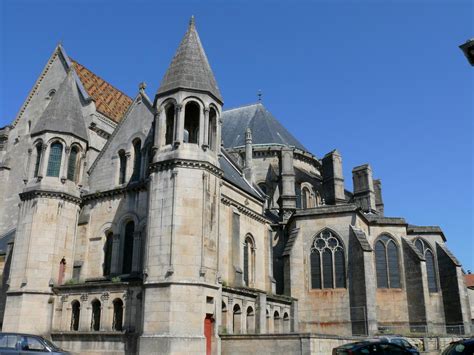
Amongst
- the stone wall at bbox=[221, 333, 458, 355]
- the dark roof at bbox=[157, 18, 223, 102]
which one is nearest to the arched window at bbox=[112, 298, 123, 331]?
the stone wall at bbox=[221, 333, 458, 355]

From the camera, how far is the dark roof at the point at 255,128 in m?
42.3

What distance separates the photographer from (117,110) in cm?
3497

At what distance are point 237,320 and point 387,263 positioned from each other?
1154 centimetres

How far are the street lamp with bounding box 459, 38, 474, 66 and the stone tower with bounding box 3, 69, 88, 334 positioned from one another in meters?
20.7

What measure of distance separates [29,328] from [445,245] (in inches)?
1026

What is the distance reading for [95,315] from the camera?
21.5m

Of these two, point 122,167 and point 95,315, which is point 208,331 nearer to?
point 95,315

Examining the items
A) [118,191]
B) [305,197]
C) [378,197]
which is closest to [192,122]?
[118,191]

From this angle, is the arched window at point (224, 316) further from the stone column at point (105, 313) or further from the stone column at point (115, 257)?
the stone column at point (115, 257)

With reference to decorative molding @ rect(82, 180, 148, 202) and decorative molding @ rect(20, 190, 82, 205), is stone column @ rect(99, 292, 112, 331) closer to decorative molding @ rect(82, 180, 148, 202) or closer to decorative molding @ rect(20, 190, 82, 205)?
decorative molding @ rect(82, 180, 148, 202)

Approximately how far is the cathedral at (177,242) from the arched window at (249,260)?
3.5 inches

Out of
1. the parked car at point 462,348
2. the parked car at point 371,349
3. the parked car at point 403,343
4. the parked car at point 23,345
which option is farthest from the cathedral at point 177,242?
the parked car at point 462,348

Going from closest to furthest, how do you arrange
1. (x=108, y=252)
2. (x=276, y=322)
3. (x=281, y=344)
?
(x=281, y=344), (x=108, y=252), (x=276, y=322)

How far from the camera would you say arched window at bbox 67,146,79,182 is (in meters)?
25.3
